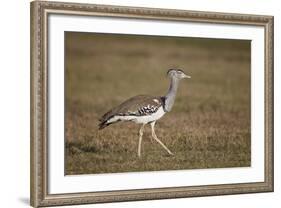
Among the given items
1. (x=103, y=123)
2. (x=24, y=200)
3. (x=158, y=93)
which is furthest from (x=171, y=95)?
(x=24, y=200)

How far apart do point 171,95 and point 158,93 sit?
0.18 feet

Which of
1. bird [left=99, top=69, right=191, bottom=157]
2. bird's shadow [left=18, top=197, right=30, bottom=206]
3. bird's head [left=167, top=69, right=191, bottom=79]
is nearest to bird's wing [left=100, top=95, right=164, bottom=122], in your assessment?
bird [left=99, top=69, right=191, bottom=157]

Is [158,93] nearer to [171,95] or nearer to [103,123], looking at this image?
[171,95]

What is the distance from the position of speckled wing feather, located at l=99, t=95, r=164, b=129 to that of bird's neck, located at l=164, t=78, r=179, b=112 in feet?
0.07

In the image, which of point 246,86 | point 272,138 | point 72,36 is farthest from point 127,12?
point 272,138

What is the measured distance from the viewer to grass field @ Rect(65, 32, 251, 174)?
8.87ft

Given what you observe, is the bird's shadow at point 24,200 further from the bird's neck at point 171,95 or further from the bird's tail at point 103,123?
the bird's neck at point 171,95

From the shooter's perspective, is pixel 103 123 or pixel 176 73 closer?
pixel 103 123

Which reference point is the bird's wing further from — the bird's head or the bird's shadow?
the bird's shadow

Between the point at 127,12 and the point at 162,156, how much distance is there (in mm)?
574

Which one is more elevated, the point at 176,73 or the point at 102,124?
the point at 176,73

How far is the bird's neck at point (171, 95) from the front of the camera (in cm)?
285

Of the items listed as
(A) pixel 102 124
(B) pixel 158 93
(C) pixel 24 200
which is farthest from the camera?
(B) pixel 158 93

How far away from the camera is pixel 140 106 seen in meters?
2.82
